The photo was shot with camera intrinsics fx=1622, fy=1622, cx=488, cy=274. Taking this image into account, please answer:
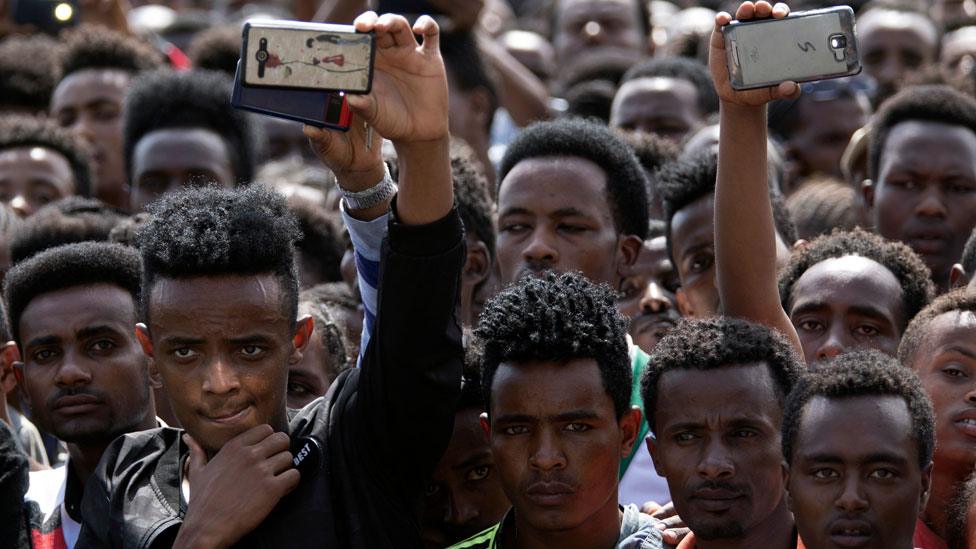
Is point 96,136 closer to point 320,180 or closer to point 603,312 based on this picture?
point 320,180

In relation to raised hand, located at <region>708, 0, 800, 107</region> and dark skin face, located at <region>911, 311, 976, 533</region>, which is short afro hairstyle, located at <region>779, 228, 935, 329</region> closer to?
dark skin face, located at <region>911, 311, 976, 533</region>

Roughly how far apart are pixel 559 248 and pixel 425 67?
1.46m

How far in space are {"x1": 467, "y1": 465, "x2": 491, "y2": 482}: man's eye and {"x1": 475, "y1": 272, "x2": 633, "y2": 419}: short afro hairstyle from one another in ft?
1.14

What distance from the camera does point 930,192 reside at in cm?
577

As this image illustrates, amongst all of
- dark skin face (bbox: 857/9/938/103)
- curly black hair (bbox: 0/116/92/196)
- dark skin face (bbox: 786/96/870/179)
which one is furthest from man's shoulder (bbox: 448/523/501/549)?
dark skin face (bbox: 857/9/938/103)

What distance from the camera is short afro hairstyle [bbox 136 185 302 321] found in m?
3.78

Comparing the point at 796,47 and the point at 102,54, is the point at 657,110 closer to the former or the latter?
the point at 102,54

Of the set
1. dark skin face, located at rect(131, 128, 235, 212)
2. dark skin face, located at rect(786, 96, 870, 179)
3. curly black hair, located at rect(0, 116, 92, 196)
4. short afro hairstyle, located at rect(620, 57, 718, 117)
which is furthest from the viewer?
dark skin face, located at rect(786, 96, 870, 179)

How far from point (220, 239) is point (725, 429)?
129 cm

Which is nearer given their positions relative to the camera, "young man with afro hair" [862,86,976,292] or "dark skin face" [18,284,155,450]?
"dark skin face" [18,284,155,450]

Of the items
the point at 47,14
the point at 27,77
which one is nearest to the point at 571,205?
the point at 27,77

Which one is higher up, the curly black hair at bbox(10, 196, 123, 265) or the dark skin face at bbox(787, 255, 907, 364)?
the curly black hair at bbox(10, 196, 123, 265)

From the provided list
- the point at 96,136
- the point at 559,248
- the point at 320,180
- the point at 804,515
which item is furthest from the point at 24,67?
the point at 804,515

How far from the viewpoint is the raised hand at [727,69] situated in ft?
12.4
